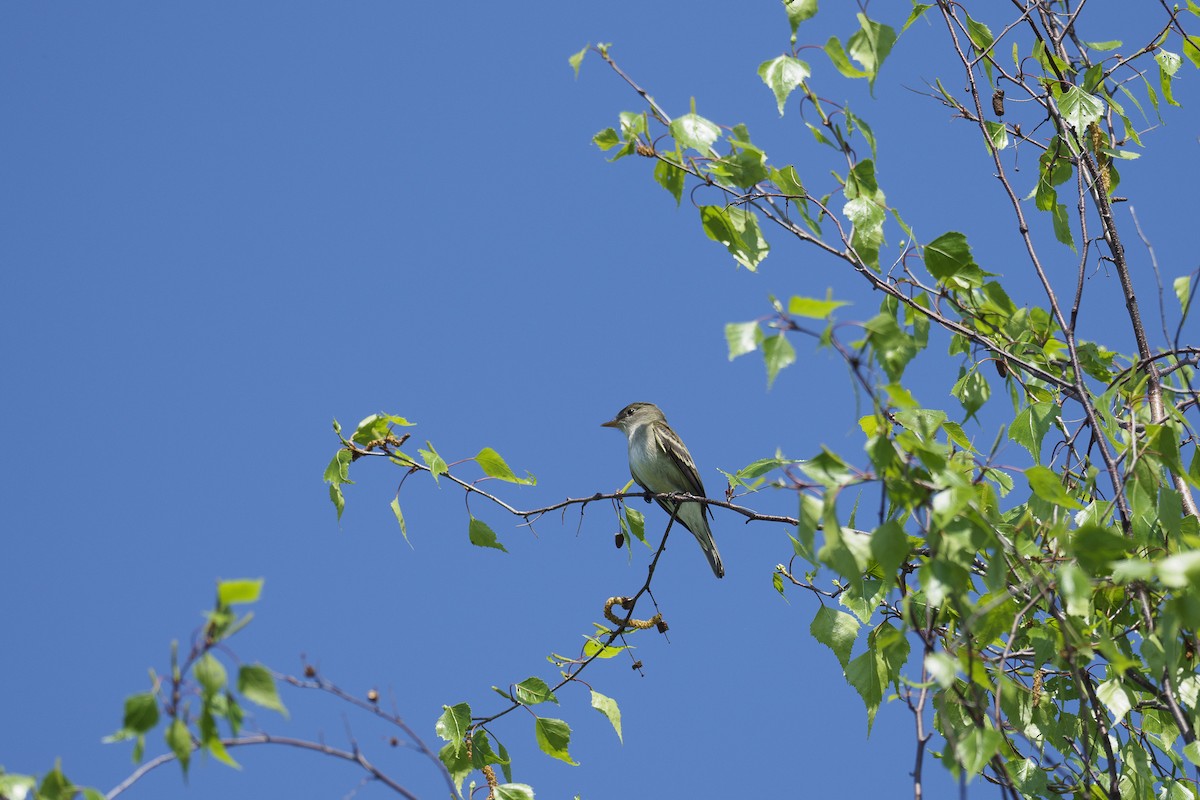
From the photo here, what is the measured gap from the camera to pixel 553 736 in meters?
5.48

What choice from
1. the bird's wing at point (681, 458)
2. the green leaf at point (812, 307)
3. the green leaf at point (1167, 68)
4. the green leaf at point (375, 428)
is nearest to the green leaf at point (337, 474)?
the green leaf at point (375, 428)

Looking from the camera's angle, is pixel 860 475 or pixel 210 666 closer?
pixel 210 666

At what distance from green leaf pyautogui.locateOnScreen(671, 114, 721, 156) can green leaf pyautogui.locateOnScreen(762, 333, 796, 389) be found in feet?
4.74

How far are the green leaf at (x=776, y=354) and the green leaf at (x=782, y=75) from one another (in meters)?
1.49

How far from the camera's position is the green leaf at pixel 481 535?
562 cm

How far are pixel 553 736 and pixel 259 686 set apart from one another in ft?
8.43

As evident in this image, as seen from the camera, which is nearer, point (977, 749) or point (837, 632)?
point (977, 749)

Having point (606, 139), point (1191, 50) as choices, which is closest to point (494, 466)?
point (606, 139)

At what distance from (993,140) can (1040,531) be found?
2.58m

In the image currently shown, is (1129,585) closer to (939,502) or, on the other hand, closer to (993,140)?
(939,502)

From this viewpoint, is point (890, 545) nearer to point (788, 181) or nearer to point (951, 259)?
point (951, 259)

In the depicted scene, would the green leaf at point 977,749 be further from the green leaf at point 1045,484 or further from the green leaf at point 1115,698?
the green leaf at point 1115,698

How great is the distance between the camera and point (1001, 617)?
4258mm

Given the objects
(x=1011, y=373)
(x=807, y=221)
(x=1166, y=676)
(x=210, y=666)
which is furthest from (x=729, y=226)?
(x=210, y=666)
